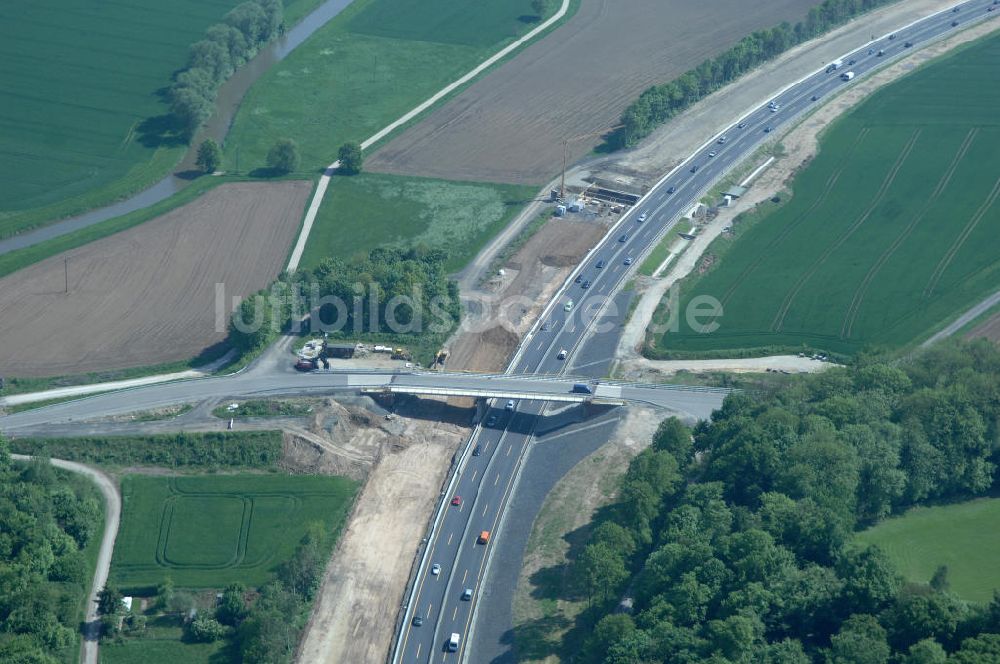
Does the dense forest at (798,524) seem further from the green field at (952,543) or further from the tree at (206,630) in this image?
the tree at (206,630)

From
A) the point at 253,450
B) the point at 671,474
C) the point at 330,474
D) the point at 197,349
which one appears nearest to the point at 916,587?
the point at 671,474

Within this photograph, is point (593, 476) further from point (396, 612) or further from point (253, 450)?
point (253, 450)

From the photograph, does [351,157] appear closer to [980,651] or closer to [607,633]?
[607,633]

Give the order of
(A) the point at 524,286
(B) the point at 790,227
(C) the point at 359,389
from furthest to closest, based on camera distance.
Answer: (B) the point at 790,227
(A) the point at 524,286
(C) the point at 359,389

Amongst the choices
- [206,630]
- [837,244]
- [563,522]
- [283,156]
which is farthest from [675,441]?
[283,156]

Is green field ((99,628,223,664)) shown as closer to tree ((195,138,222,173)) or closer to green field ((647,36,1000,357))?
green field ((647,36,1000,357))

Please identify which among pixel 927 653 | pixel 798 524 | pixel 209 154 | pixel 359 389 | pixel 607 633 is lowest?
pixel 607 633

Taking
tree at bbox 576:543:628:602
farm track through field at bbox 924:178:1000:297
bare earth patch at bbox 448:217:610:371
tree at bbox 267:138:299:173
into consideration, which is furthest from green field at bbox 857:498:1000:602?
tree at bbox 267:138:299:173
